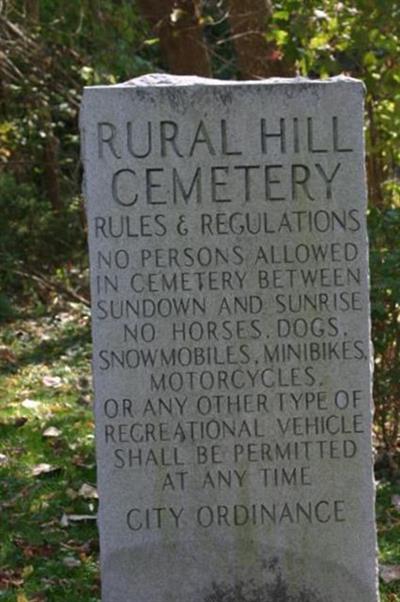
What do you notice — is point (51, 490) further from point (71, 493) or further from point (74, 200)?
point (74, 200)

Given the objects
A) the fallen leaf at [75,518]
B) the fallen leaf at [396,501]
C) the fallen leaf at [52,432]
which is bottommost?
the fallen leaf at [75,518]

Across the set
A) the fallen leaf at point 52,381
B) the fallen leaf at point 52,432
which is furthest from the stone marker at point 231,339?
the fallen leaf at point 52,381

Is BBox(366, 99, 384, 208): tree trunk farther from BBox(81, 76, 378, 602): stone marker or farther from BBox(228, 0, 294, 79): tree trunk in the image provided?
BBox(81, 76, 378, 602): stone marker

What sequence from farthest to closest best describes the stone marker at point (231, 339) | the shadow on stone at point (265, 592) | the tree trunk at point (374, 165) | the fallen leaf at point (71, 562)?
the tree trunk at point (374, 165) → the fallen leaf at point (71, 562) → the shadow on stone at point (265, 592) → the stone marker at point (231, 339)

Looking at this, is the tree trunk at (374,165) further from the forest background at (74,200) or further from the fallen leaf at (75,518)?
the fallen leaf at (75,518)

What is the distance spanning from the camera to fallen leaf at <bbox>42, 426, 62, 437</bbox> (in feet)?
26.9

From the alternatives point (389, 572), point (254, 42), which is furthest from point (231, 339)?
point (254, 42)

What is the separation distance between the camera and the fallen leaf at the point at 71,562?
19.9 ft

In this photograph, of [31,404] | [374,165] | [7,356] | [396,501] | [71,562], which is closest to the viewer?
[71,562]

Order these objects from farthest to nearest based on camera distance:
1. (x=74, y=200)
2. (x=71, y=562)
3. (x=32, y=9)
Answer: (x=74, y=200) < (x=32, y=9) < (x=71, y=562)

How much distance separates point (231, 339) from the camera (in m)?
5.15

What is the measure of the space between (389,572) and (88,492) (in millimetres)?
1729

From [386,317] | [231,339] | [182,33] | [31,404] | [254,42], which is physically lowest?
[31,404]

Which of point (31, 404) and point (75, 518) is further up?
point (31, 404)
